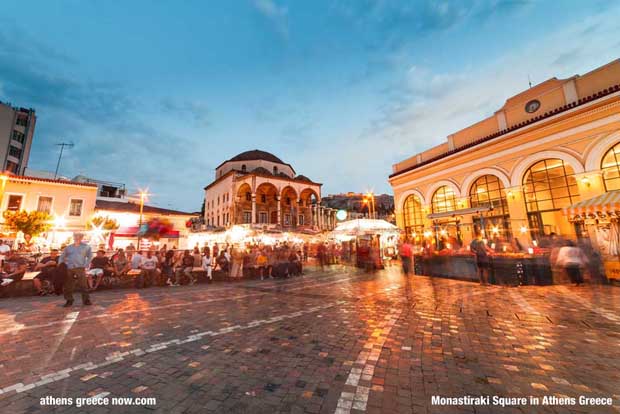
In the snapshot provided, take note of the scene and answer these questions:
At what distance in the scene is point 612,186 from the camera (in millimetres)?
10227

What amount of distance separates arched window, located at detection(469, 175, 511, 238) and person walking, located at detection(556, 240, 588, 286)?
4.86 m

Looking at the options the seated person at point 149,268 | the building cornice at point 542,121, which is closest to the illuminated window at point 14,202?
the seated person at point 149,268

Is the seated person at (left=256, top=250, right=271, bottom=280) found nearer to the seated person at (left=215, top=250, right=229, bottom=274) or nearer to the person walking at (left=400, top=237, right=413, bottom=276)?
the seated person at (left=215, top=250, right=229, bottom=274)

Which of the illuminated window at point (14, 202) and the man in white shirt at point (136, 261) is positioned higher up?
the illuminated window at point (14, 202)

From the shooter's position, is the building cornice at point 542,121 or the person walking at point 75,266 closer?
the person walking at point 75,266

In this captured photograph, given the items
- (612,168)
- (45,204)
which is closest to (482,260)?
(612,168)

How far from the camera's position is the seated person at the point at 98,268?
8948 mm

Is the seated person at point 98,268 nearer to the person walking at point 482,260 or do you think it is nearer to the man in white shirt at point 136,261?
the man in white shirt at point 136,261

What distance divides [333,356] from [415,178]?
18015 millimetres

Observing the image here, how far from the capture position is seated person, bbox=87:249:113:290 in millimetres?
8948

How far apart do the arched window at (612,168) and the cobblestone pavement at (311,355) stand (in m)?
7.01

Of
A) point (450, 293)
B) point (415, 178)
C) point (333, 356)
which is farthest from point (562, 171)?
point (333, 356)

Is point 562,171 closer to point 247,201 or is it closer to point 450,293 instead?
point 450,293

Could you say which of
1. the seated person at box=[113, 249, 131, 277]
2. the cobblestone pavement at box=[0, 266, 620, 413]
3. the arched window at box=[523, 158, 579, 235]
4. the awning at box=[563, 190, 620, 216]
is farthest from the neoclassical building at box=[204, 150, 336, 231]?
the cobblestone pavement at box=[0, 266, 620, 413]
